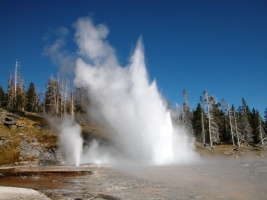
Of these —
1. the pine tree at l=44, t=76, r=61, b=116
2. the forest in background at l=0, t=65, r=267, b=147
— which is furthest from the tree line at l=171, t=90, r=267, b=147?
the pine tree at l=44, t=76, r=61, b=116

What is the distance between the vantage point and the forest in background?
90688mm

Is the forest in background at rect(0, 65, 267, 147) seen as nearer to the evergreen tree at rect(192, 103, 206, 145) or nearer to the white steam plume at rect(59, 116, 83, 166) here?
the evergreen tree at rect(192, 103, 206, 145)

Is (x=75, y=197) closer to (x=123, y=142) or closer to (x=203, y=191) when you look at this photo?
(x=203, y=191)

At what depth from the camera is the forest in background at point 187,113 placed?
9069 cm

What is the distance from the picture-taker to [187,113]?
10512 centimetres

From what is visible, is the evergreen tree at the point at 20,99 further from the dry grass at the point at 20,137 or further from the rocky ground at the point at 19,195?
the rocky ground at the point at 19,195

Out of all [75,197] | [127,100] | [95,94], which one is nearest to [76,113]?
[95,94]

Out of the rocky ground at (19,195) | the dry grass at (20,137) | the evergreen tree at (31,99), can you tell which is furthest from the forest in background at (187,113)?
the rocky ground at (19,195)

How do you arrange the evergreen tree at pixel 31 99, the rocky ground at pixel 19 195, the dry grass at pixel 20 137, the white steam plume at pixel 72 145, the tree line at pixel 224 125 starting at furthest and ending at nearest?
the evergreen tree at pixel 31 99
the tree line at pixel 224 125
the white steam plume at pixel 72 145
the dry grass at pixel 20 137
the rocky ground at pixel 19 195

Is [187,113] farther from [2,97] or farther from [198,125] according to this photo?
A: [2,97]

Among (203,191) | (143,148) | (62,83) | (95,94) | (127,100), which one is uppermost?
(62,83)

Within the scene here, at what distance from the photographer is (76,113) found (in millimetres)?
102750

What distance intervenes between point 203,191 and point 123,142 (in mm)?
39793

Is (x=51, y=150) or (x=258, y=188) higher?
(x=51, y=150)
